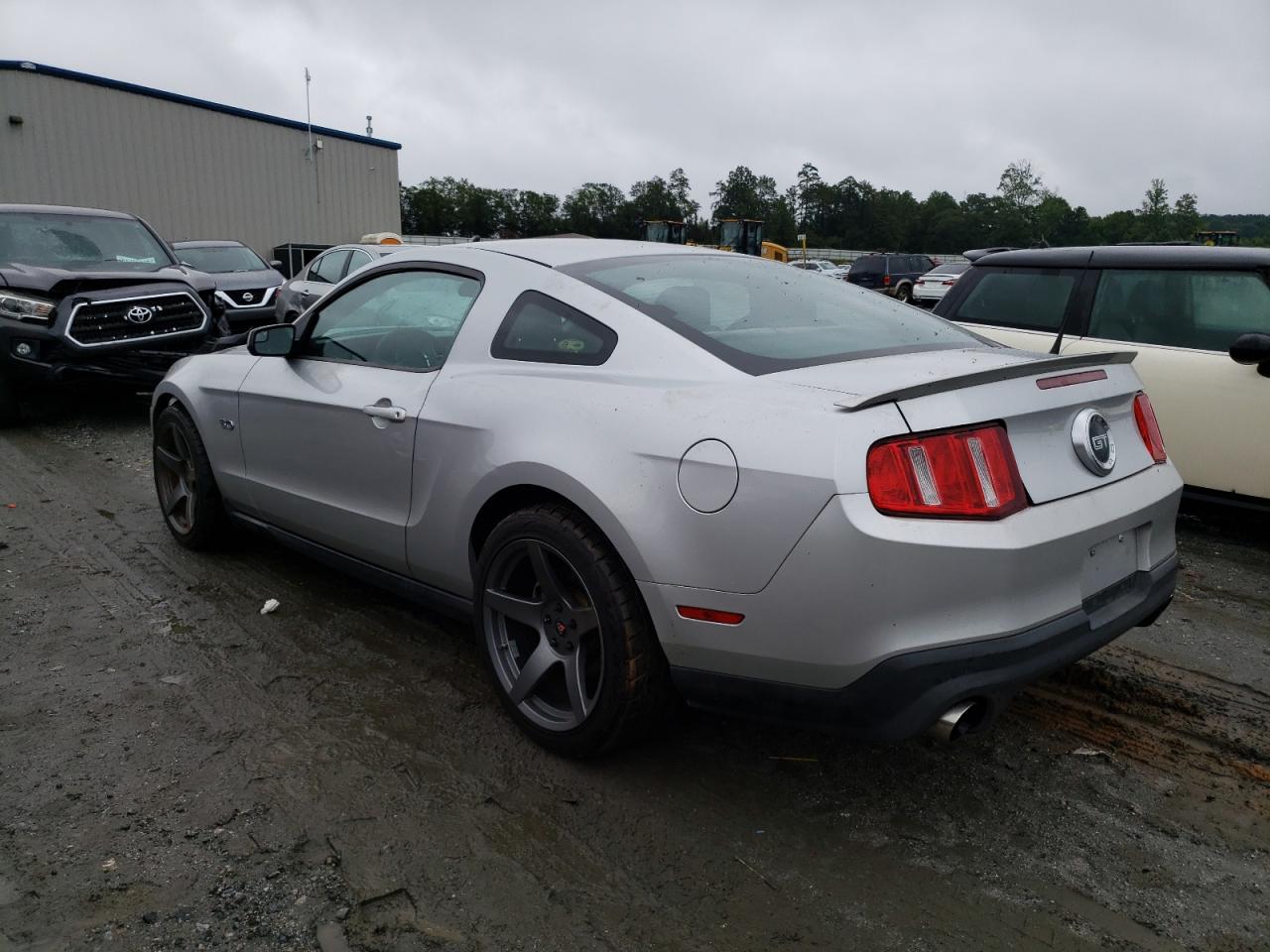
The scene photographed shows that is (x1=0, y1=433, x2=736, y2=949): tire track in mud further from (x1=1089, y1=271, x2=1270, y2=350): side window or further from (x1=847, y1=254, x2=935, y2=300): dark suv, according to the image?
(x1=847, y1=254, x2=935, y2=300): dark suv

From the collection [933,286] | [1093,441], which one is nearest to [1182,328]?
[1093,441]

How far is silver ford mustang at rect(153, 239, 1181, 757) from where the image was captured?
7.31 feet

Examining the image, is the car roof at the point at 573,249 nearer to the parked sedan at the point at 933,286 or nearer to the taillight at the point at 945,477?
the taillight at the point at 945,477

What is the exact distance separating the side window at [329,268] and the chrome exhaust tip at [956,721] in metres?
12.6

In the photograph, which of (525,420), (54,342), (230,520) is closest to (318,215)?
(54,342)

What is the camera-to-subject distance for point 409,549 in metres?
3.36

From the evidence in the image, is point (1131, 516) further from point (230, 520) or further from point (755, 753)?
point (230, 520)

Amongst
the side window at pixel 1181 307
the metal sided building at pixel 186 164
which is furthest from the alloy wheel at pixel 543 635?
the metal sided building at pixel 186 164

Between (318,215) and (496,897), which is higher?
(318,215)

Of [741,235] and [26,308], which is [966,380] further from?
[741,235]

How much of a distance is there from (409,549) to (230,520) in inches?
72.0

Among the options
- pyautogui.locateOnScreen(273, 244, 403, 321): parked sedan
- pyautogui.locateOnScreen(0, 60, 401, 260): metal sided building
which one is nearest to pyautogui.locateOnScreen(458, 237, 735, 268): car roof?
pyautogui.locateOnScreen(273, 244, 403, 321): parked sedan

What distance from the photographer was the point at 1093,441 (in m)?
2.56

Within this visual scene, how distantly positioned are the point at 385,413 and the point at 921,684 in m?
2.04
